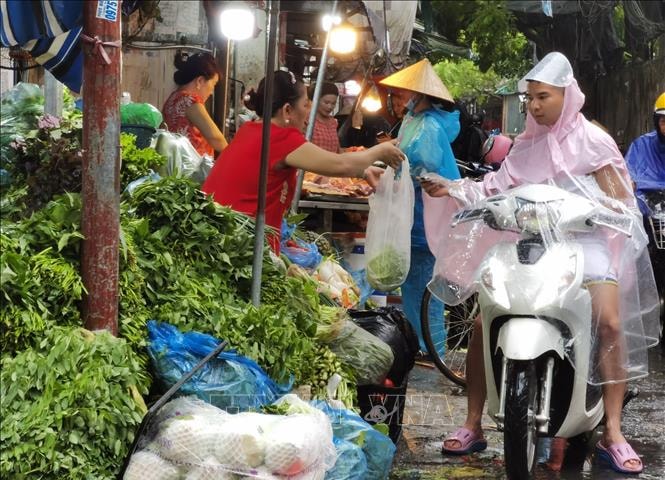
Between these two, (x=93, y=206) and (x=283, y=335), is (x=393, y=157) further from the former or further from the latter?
(x=93, y=206)

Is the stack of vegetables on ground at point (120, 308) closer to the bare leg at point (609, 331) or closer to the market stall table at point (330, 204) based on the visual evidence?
the bare leg at point (609, 331)

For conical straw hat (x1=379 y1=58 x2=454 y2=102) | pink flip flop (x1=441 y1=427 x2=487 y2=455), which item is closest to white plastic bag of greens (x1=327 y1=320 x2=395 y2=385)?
pink flip flop (x1=441 y1=427 x2=487 y2=455)

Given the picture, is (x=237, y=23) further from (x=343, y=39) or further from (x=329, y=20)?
(x=343, y=39)

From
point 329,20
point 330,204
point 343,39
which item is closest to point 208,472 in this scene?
point 330,204

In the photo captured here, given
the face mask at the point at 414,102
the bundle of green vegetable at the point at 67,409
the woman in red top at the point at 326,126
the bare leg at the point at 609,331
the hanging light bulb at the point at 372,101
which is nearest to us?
the bundle of green vegetable at the point at 67,409

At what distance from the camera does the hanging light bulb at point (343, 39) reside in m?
13.1

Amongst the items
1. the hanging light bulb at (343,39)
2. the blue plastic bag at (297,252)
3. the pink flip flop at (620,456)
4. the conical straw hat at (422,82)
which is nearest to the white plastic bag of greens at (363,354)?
the pink flip flop at (620,456)

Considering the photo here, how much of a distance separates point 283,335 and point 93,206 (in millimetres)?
1101

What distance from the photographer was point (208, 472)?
4.07m

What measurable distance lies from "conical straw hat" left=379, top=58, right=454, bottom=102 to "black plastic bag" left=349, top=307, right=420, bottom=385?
7.02 feet

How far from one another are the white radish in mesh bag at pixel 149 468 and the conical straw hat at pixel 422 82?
423cm

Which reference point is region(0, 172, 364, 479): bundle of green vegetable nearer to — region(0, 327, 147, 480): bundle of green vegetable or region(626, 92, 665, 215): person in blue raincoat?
region(0, 327, 147, 480): bundle of green vegetable

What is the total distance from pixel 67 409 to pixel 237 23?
217 inches

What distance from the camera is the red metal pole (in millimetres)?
4422
